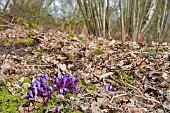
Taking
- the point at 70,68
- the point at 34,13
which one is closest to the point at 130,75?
the point at 70,68

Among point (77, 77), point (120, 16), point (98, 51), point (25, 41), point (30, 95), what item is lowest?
point (30, 95)

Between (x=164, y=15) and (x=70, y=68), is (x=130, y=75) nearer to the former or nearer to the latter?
(x=70, y=68)

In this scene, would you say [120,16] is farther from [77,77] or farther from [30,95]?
[30,95]

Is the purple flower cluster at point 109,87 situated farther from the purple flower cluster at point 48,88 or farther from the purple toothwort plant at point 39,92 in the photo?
the purple toothwort plant at point 39,92

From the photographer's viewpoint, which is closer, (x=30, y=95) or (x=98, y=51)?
(x=30, y=95)

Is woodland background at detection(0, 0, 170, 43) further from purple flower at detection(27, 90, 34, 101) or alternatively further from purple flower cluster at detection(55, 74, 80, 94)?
purple flower at detection(27, 90, 34, 101)

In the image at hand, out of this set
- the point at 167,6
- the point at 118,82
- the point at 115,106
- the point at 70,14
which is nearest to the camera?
the point at 115,106

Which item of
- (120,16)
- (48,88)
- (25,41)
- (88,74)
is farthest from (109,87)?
(120,16)

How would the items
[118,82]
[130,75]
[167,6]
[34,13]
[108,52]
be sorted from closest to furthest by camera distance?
[118,82] < [130,75] < [108,52] < [167,6] < [34,13]
